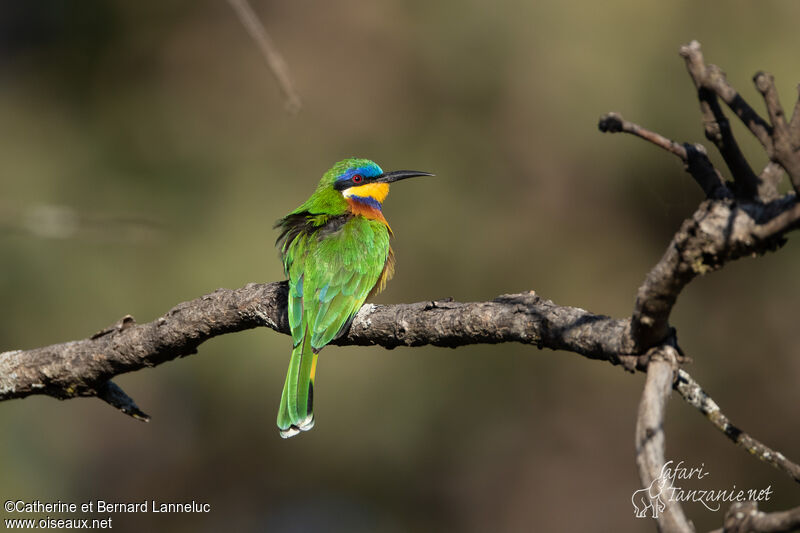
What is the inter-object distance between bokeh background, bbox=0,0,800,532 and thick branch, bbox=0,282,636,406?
2738 millimetres

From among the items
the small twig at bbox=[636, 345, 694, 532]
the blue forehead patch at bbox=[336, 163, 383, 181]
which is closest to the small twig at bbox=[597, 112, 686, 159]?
the small twig at bbox=[636, 345, 694, 532]

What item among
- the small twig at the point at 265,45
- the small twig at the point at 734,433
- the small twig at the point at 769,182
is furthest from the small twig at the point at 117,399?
the small twig at the point at 769,182

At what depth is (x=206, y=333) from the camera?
8.24ft

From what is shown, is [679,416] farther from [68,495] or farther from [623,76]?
[68,495]

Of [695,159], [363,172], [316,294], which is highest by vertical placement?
[363,172]

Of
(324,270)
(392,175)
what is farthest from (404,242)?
(324,270)

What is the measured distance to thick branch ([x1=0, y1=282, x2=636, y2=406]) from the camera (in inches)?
79.3

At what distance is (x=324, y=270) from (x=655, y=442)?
2040mm

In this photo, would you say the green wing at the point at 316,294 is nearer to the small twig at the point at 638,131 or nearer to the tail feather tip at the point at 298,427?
the tail feather tip at the point at 298,427

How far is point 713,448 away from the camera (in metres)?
6.11

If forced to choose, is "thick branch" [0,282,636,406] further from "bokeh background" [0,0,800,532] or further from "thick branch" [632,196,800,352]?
"bokeh background" [0,0,800,532]

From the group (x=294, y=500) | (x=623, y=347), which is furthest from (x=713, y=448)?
(x=623, y=347)

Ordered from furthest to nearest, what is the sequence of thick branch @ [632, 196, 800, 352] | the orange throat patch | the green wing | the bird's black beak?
the bird's black beak
the orange throat patch
the green wing
thick branch @ [632, 196, 800, 352]

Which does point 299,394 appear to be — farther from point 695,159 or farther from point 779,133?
point 779,133
